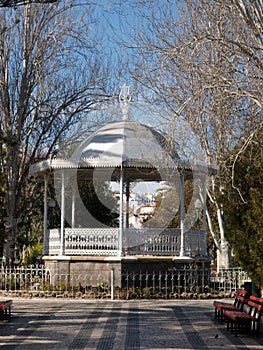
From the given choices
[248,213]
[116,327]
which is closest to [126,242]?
[248,213]

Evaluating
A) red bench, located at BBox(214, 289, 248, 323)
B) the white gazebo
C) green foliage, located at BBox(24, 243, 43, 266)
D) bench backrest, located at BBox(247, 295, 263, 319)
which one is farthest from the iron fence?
green foliage, located at BBox(24, 243, 43, 266)

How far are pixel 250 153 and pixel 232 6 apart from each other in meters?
3.39

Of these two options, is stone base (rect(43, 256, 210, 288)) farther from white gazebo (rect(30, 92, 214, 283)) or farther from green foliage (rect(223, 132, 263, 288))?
green foliage (rect(223, 132, 263, 288))

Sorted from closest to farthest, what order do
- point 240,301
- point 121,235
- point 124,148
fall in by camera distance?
point 240,301, point 121,235, point 124,148

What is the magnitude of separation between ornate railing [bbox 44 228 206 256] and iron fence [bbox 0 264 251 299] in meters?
0.76

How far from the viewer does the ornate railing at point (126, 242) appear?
21.2m

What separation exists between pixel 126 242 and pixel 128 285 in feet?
4.69

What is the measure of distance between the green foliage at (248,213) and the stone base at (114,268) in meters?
6.01

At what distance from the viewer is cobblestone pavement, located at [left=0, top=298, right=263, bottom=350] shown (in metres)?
11.1

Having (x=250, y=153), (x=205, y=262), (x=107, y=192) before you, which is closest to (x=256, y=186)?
(x=250, y=153)

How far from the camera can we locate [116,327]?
1330cm

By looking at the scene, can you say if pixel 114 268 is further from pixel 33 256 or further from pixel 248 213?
pixel 33 256

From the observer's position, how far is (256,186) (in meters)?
14.4

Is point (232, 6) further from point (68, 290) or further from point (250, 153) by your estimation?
A: point (68, 290)
